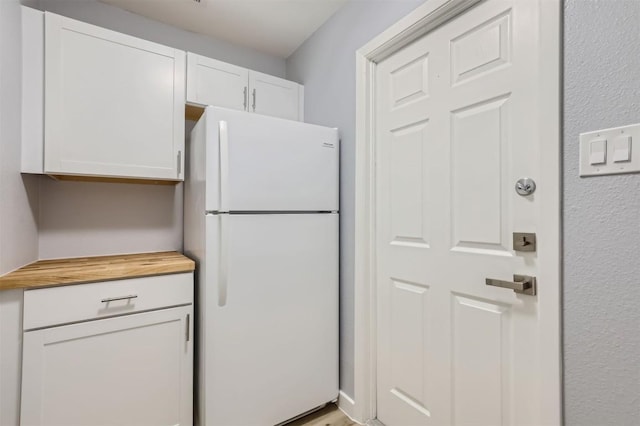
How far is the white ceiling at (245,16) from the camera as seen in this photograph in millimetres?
1815

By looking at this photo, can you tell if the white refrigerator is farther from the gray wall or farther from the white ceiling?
the white ceiling

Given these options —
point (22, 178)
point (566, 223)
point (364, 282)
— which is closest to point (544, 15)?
point (566, 223)

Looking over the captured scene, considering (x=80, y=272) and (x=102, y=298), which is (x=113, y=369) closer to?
(x=102, y=298)

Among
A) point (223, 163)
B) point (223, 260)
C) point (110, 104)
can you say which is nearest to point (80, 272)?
point (223, 260)

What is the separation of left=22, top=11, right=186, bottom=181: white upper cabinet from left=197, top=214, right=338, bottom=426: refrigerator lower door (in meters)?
0.64

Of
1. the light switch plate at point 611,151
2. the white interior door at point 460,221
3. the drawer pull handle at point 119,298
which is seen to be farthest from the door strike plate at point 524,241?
the drawer pull handle at point 119,298

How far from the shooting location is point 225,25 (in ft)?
6.64

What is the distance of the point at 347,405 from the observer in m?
1.74

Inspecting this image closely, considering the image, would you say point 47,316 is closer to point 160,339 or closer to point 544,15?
point 160,339

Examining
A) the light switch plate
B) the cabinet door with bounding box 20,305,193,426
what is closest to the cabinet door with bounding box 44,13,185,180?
the cabinet door with bounding box 20,305,193,426

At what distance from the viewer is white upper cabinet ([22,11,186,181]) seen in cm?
143

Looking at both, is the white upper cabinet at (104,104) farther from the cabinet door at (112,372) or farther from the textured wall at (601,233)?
the textured wall at (601,233)

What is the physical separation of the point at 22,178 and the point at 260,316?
133 cm

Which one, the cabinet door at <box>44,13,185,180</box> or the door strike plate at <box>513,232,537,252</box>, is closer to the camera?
the door strike plate at <box>513,232,537,252</box>
